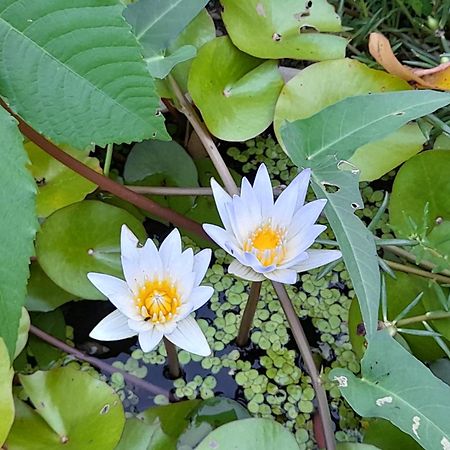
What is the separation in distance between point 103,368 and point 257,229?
343 mm

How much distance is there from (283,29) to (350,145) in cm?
28

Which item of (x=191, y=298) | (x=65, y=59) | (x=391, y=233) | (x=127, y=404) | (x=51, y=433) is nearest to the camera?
(x=65, y=59)

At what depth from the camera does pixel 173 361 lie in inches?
32.4

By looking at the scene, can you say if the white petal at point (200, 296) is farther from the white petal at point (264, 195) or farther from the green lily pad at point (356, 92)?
the green lily pad at point (356, 92)

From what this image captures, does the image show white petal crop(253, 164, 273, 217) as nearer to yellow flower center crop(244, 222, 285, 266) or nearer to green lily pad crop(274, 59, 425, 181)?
yellow flower center crop(244, 222, 285, 266)

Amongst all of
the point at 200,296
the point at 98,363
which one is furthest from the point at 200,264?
the point at 98,363

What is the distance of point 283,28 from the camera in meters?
0.87

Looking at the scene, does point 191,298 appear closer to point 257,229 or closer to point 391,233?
point 257,229

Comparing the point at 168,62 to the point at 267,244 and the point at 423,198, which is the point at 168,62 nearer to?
the point at 267,244

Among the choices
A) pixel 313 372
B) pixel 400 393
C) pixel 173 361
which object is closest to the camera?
pixel 400 393

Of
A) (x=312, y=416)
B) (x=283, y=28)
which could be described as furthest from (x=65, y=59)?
(x=312, y=416)

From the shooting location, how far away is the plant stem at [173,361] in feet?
2.55

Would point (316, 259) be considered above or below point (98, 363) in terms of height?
above

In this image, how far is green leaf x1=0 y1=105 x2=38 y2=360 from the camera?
0.49 metres
